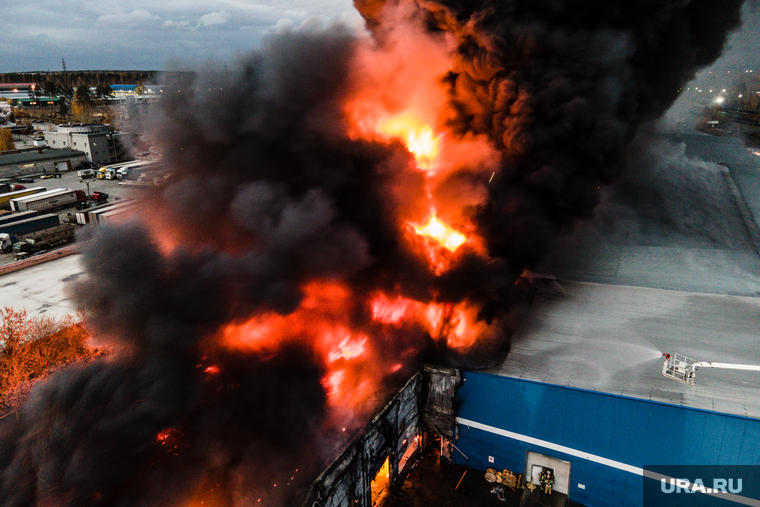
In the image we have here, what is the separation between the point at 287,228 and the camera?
1797 cm

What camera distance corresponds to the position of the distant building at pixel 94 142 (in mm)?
74875

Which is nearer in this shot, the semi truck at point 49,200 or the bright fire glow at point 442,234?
the bright fire glow at point 442,234

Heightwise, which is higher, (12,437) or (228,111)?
(228,111)

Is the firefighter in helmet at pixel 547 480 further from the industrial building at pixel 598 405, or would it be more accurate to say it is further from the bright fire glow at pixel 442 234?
the bright fire glow at pixel 442 234

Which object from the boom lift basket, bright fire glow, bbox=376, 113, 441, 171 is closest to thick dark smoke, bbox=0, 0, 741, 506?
bright fire glow, bbox=376, 113, 441, 171

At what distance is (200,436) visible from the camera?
16516 mm

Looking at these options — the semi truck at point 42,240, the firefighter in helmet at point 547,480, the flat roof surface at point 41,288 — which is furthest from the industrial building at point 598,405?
the semi truck at point 42,240

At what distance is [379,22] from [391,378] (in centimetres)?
1662

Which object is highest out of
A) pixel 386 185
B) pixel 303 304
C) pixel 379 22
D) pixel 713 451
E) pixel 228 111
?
pixel 379 22

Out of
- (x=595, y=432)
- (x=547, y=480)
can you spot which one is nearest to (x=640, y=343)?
(x=595, y=432)

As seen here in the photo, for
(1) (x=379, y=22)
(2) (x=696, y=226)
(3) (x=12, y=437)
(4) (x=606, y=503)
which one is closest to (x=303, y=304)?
(3) (x=12, y=437)

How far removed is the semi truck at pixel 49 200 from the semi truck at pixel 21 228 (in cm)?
761

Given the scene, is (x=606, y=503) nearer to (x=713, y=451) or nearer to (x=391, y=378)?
(x=713, y=451)

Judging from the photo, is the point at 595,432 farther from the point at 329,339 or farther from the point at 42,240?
the point at 42,240
